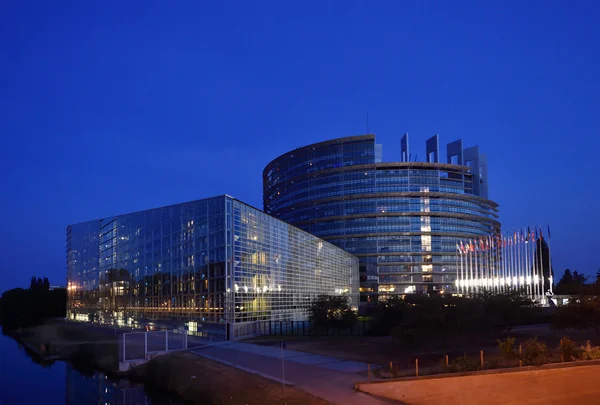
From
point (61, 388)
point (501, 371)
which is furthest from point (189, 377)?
point (501, 371)

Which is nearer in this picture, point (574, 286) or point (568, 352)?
A: point (568, 352)

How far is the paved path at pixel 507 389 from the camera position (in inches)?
989

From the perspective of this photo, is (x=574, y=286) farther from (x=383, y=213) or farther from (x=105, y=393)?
(x=383, y=213)

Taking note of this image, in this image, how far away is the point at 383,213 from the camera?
153 metres

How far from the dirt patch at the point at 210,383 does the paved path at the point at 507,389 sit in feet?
13.3

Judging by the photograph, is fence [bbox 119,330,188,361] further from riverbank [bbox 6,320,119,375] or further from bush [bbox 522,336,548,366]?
bush [bbox 522,336,548,366]

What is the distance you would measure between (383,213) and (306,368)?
398 ft

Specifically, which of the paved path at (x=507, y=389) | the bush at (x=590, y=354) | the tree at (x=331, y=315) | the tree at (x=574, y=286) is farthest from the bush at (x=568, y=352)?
the tree at (x=331, y=315)

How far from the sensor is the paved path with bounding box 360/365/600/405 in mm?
25125

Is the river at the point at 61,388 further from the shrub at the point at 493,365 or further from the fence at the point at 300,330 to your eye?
the fence at the point at 300,330

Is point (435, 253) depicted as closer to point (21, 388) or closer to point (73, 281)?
point (73, 281)

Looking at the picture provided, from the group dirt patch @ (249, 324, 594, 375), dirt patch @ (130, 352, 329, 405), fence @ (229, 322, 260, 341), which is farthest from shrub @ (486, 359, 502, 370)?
fence @ (229, 322, 260, 341)

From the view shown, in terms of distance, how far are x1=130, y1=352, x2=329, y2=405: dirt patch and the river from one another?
1169mm

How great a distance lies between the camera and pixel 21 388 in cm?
4634
